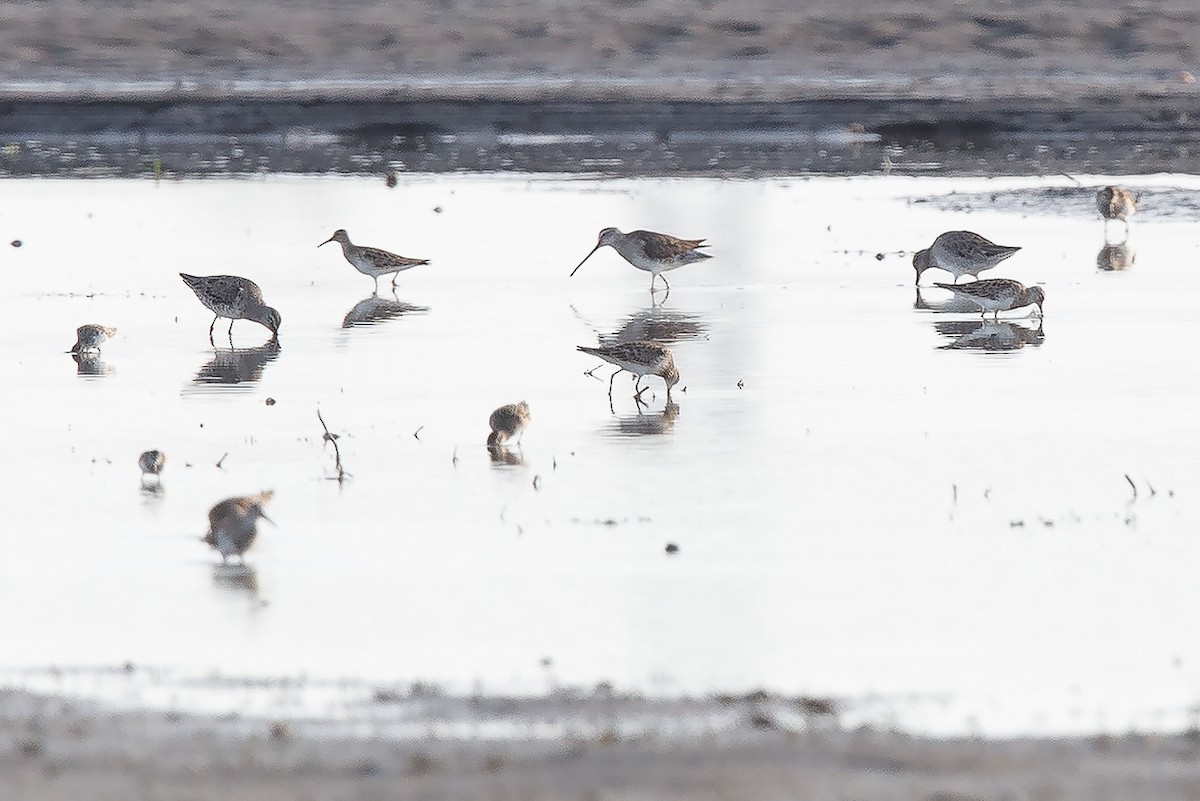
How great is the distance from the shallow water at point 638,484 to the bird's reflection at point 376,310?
8cm

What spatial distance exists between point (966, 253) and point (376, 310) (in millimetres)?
4561

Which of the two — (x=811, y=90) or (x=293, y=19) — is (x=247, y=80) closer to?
(x=293, y=19)

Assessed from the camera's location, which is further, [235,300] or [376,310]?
[376,310]

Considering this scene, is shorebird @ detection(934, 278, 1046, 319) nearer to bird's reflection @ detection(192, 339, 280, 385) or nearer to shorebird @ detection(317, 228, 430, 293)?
shorebird @ detection(317, 228, 430, 293)

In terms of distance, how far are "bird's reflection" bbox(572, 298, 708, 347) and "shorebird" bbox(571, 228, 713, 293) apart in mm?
876


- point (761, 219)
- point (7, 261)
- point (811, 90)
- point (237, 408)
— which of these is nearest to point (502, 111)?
point (811, 90)

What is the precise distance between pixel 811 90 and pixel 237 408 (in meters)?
27.8

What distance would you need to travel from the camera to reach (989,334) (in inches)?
581

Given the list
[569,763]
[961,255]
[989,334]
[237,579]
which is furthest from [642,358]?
[569,763]

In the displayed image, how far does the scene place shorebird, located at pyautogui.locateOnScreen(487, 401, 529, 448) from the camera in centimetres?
1055

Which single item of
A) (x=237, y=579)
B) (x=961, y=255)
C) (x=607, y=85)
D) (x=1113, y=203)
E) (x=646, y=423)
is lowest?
(x=237, y=579)

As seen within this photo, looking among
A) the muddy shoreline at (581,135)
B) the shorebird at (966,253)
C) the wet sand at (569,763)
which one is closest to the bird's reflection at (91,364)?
the shorebird at (966,253)

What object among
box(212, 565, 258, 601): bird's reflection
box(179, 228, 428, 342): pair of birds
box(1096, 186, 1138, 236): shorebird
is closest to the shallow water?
box(212, 565, 258, 601): bird's reflection

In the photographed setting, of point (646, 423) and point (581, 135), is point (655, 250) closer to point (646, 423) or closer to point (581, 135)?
point (646, 423)
